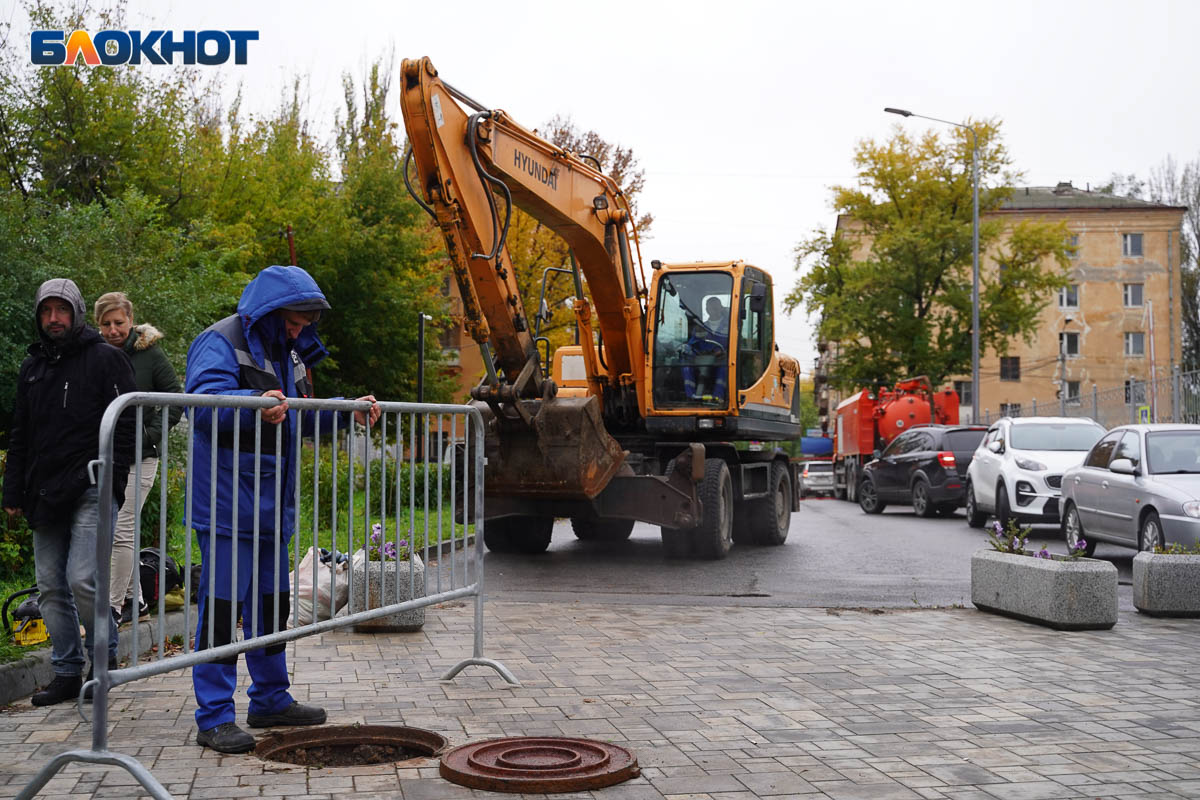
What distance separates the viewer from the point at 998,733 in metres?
5.42

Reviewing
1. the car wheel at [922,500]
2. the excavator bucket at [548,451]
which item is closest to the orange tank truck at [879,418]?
the car wheel at [922,500]

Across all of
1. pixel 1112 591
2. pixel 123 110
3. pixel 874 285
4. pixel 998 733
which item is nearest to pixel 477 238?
pixel 1112 591

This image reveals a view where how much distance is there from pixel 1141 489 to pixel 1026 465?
230 inches

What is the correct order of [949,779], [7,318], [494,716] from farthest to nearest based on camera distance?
[7,318], [494,716], [949,779]

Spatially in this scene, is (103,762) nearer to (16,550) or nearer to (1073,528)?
(16,550)

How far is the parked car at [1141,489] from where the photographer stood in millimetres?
11867

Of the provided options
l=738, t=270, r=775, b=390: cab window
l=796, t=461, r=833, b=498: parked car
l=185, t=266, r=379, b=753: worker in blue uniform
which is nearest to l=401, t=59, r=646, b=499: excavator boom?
l=738, t=270, r=775, b=390: cab window

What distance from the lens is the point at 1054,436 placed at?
19.2 meters

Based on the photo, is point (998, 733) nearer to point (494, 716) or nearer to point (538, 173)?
point (494, 716)

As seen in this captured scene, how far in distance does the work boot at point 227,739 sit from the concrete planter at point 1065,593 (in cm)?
578

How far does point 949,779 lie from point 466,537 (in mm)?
3204

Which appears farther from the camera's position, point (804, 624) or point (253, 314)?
point (804, 624)

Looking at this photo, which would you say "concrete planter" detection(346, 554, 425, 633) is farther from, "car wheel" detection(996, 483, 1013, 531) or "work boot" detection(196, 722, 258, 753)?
"car wheel" detection(996, 483, 1013, 531)

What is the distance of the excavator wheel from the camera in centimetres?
1470
